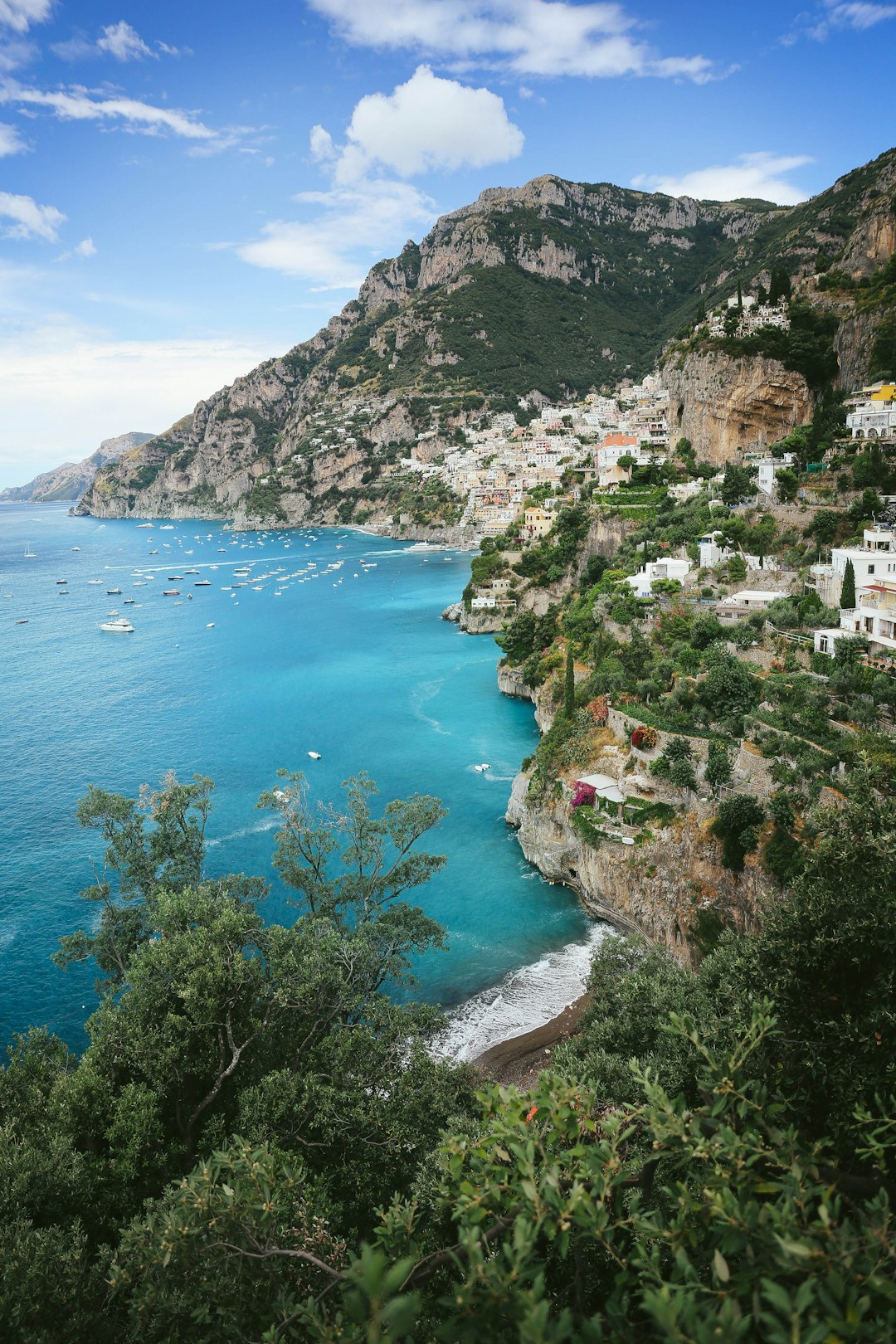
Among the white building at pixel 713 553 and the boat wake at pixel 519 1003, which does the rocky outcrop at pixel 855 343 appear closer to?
the white building at pixel 713 553

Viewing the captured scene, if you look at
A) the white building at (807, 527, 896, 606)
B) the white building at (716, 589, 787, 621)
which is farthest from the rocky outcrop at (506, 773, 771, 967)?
the white building at (807, 527, 896, 606)

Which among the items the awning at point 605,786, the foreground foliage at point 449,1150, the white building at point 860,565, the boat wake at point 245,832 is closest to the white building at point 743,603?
the white building at point 860,565

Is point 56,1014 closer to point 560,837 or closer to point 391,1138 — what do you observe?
point 391,1138

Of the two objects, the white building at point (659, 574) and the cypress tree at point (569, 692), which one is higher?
the white building at point (659, 574)

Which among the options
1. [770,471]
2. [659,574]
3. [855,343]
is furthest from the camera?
[855,343]

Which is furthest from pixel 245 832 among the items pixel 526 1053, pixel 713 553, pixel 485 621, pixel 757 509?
pixel 485 621

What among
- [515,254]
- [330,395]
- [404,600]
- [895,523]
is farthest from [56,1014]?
[515,254]

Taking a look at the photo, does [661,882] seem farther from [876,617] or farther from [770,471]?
[770,471]
